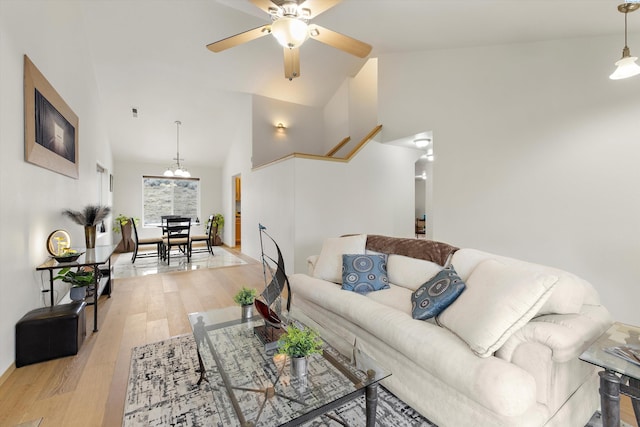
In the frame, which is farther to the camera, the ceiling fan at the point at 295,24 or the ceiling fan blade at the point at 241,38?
the ceiling fan blade at the point at 241,38

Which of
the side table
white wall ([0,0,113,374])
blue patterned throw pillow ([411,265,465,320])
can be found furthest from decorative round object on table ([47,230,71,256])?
the side table

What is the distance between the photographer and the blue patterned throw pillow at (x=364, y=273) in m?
2.49

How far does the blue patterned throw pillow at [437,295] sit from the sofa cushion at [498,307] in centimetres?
11

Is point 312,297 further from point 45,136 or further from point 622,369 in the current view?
point 45,136

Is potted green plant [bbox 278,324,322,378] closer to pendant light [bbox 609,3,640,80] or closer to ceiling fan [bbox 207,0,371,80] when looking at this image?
ceiling fan [bbox 207,0,371,80]

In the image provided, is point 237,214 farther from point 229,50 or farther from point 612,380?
point 612,380

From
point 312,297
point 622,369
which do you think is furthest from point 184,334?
point 622,369

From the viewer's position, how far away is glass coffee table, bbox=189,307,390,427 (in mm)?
1194

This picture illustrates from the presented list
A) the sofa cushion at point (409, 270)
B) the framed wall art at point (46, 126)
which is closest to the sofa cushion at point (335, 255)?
the sofa cushion at point (409, 270)

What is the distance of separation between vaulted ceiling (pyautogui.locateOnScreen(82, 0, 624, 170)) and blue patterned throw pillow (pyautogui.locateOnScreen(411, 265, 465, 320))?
2733mm

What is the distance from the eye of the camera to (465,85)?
3936 millimetres

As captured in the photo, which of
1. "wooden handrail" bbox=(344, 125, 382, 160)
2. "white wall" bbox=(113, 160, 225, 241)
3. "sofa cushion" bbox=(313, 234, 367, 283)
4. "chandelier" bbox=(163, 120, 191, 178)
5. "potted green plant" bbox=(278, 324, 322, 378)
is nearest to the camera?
"potted green plant" bbox=(278, 324, 322, 378)

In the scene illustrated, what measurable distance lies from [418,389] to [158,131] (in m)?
7.35

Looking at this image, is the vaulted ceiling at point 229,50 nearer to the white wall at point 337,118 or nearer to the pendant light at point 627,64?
the white wall at point 337,118
